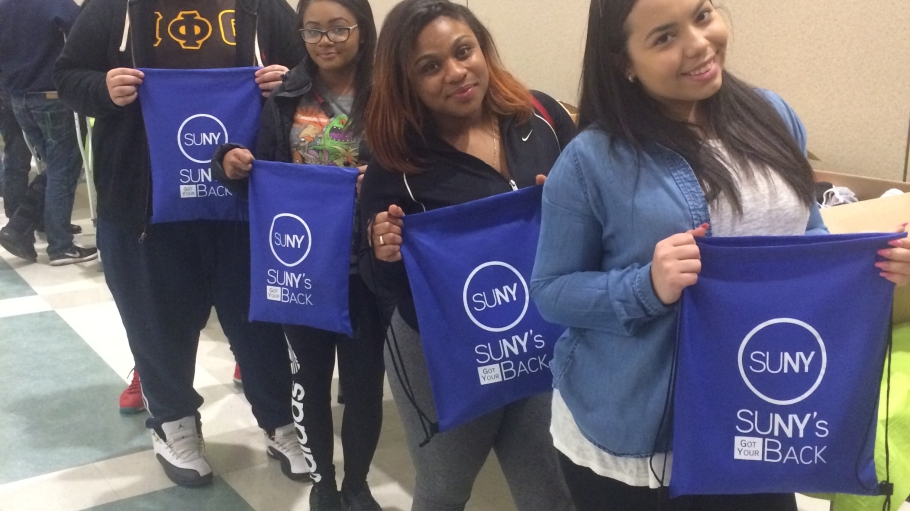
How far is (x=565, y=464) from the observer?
1363mm

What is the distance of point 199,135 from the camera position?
97.9 inches

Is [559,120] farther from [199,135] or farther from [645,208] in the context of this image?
[199,135]

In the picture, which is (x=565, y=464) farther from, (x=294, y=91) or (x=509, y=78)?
(x=294, y=91)

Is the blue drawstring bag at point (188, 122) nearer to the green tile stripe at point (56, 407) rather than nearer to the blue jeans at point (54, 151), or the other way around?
the green tile stripe at point (56, 407)

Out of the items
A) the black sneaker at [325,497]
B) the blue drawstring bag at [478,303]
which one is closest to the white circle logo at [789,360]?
the blue drawstring bag at [478,303]

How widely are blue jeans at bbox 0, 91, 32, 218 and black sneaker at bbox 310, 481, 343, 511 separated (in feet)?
13.5

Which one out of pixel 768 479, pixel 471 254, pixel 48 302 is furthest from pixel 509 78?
pixel 48 302

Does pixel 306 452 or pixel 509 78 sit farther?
pixel 306 452

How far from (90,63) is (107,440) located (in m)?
1.40

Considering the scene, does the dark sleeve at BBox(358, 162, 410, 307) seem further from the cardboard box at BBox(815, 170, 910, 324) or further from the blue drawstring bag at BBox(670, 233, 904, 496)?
the cardboard box at BBox(815, 170, 910, 324)

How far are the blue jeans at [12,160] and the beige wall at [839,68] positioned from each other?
15.8 ft

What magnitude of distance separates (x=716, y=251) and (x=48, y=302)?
14.4 feet

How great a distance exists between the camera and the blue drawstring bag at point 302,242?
6.97 feet

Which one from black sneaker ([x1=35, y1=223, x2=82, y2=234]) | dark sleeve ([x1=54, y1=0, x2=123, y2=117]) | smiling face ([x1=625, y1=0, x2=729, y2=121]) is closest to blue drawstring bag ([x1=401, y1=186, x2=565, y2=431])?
smiling face ([x1=625, y1=0, x2=729, y2=121])
